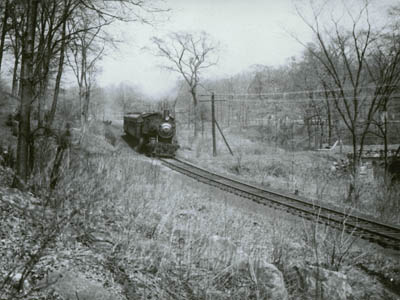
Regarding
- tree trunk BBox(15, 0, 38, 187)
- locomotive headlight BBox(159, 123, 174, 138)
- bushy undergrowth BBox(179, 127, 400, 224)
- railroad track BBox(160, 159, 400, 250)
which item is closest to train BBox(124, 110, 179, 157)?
locomotive headlight BBox(159, 123, 174, 138)

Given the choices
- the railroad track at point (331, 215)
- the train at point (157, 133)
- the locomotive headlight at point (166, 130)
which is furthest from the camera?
the locomotive headlight at point (166, 130)

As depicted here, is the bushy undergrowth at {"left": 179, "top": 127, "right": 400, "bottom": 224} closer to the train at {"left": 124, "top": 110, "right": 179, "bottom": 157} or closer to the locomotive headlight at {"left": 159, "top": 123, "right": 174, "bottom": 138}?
the train at {"left": 124, "top": 110, "right": 179, "bottom": 157}

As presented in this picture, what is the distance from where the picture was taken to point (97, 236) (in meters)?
4.34

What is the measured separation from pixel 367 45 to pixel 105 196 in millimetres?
13706

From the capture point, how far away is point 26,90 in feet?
18.2

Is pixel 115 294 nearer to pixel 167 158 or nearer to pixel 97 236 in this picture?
pixel 97 236

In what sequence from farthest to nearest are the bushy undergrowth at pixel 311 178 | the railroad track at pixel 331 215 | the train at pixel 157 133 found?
the train at pixel 157 133 → the bushy undergrowth at pixel 311 178 → the railroad track at pixel 331 215

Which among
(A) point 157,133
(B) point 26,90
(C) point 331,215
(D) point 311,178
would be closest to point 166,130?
(A) point 157,133

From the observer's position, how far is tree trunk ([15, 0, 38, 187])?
217 inches

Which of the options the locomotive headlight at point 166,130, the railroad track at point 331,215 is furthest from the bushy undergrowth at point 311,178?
the locomotive headlight at point 166,130

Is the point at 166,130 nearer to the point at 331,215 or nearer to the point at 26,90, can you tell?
the point at 331,215

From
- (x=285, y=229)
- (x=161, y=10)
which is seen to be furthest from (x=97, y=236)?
(x=285, y=229)

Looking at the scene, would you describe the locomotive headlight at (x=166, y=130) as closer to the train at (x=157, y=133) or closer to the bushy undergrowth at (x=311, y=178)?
the train at (x=157, y=133)

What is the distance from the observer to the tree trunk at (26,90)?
18.1 ft
